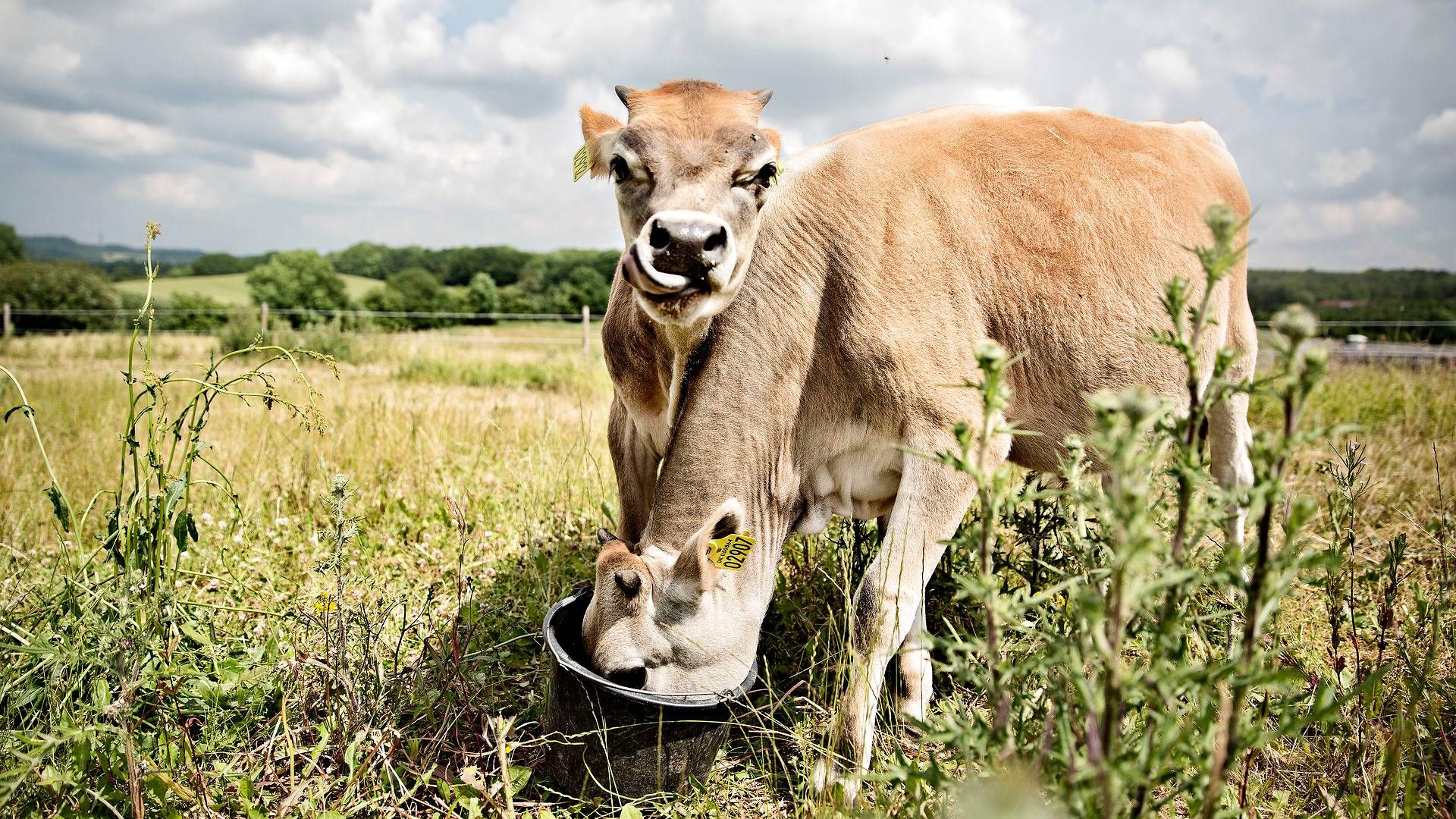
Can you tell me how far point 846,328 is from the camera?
112 inches

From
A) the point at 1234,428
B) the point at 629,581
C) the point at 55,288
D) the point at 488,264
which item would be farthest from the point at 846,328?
the point at 488,264

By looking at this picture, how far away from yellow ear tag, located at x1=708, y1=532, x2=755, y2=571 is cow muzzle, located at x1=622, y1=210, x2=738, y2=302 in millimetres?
799

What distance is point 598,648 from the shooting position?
8.84ft

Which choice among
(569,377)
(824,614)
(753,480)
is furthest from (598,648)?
(569,377)

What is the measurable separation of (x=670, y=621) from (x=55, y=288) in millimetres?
59573

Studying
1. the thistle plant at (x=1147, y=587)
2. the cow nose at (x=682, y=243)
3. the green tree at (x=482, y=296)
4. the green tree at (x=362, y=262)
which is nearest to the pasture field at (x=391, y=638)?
the thistle plant at (x=1147, y=587)

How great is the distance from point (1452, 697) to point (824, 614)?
2163mm

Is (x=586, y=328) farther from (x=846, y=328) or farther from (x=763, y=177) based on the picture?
(x=846, y=328)

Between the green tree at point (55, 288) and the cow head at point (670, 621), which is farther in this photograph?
the green tree at point (55, 288)

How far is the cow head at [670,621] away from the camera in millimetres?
2686

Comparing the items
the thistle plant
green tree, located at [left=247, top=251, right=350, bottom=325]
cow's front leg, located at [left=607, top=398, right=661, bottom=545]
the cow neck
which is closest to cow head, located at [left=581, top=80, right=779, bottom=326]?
the cow neck

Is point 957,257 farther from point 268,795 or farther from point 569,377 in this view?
point 569,377

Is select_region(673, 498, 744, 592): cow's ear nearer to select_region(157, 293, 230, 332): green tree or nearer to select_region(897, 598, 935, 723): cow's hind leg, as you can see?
select_region(897, 598, 935, 723): cow's hind leg

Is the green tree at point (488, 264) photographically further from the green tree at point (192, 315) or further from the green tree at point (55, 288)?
the green tree at point (55, 288)
